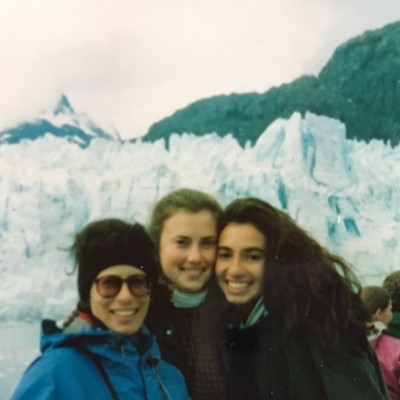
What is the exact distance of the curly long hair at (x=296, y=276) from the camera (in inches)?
81.0

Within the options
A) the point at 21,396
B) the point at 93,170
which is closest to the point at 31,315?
the point at 21,396

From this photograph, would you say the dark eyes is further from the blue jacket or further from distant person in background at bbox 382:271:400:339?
distant person in background at bbox 382:271:400:339

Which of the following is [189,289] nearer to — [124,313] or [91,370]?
[124,313]

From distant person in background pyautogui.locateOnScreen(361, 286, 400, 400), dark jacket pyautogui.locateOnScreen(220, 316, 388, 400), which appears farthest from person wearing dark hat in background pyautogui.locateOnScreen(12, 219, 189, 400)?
distant person in background pyautogui.locateOnScreen(361, 286, 400, 400)

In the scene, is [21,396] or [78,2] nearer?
[21,396]

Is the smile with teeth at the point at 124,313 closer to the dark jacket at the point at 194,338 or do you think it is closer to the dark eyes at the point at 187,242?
the dark jacket at the point at 194,338

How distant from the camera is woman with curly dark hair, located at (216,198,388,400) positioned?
6.68 feet

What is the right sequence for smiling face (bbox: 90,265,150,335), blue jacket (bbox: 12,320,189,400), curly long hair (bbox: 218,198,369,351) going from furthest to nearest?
1. curly long hair (bbox: 218,198,369,351)
2. smiling face (bbox: 90,265,150,335)
3. blue jacket (bbox: 12,320,189,400)

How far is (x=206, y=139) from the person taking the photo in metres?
2.10

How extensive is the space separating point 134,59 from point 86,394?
1.04 m

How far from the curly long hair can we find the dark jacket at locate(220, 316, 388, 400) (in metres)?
0.04

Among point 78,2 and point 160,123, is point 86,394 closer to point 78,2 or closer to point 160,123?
point 160,123

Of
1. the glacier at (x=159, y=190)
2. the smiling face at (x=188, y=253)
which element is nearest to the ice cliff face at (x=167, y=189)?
the glacier at (x=159, y=190)

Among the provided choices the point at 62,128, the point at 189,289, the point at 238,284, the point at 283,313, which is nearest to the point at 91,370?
the point at 189,289
